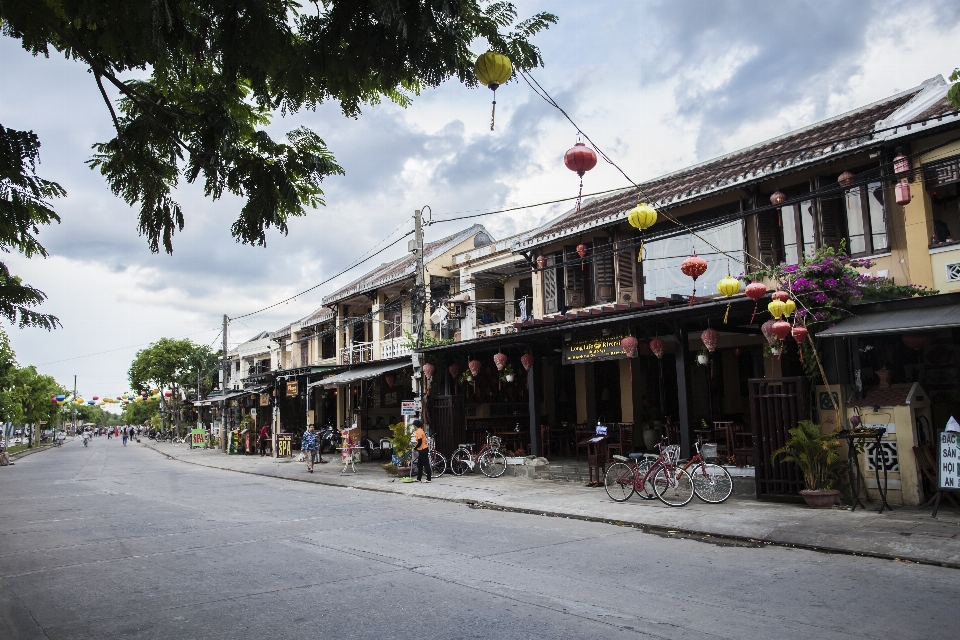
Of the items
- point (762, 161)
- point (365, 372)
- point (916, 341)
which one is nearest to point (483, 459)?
point (365, 372)

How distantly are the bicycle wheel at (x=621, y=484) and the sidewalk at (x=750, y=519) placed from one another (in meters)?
0.18

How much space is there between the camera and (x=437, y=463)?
1805cm

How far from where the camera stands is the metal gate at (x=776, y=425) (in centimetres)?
1127

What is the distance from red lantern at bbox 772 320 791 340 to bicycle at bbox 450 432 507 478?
322 inches

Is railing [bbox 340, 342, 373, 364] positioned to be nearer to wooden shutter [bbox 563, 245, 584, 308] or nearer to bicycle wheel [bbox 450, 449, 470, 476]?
bicycle wheel [bbox 450, 449, 470, 476]

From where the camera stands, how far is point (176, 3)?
12.7 ft

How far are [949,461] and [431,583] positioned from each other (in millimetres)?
7763

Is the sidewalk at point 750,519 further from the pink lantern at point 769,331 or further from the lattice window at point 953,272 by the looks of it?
the lattice window at point 953,272

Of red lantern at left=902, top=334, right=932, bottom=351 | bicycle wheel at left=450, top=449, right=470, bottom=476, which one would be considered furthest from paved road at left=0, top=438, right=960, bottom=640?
bicycle wheel at left=450, top=449, right=470, bottom=476

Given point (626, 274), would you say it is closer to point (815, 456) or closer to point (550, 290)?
point (550, 290)

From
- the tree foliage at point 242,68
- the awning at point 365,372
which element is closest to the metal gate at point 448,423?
the awning at point 365,372

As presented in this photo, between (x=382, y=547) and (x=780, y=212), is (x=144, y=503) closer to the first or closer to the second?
(x=382, y=547)

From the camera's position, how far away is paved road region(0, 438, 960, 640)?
5168 mm

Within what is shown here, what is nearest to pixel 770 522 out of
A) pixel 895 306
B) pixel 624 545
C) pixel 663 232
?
pixel 624 545
